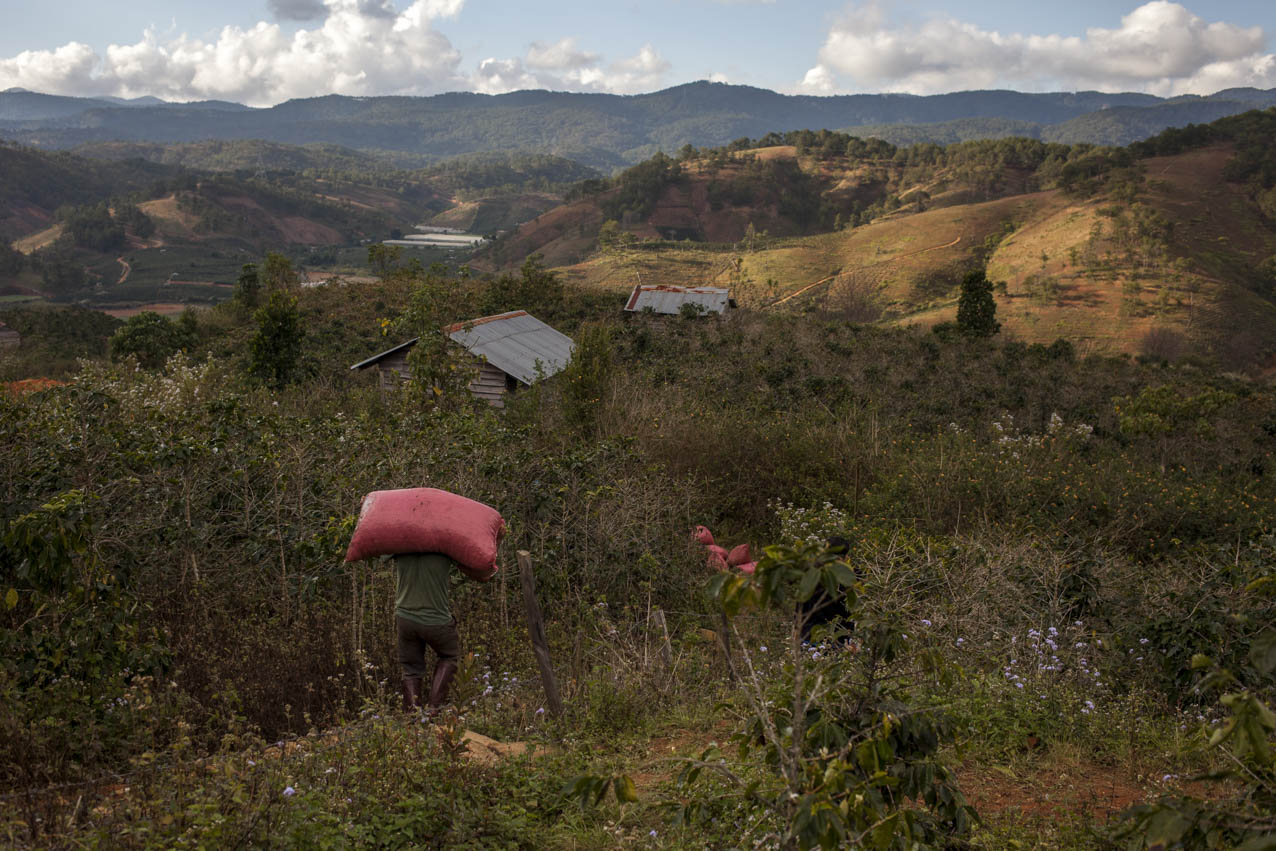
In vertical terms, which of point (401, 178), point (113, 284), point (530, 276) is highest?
point (401, 178)

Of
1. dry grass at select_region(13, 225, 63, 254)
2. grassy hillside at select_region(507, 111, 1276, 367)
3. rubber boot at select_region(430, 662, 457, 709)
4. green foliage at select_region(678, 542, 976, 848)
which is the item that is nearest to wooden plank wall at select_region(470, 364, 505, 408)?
rubber boot at select_region(430, 662, 457, 709)

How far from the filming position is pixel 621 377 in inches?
597

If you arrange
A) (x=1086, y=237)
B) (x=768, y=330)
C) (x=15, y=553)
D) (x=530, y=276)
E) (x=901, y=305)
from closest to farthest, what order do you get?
(x=15, y=553), (x=768, y=330), (x=530, y=276), (x=901, y=305), (x=1086, y=237)

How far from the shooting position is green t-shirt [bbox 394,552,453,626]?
4.99 metres

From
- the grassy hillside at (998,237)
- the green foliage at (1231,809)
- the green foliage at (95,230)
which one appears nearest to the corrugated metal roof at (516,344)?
the green foliage at (1231,809)

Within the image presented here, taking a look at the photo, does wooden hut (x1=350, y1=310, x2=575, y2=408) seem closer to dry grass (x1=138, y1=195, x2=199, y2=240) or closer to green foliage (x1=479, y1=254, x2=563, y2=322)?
green foliage (x1=479, y1=254, x2=563, y2=322)

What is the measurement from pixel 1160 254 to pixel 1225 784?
194 ft

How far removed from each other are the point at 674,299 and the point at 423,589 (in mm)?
23560

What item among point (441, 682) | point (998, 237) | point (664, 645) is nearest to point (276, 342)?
point (441, 682)

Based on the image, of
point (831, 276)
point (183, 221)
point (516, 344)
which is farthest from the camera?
point (183, 221)

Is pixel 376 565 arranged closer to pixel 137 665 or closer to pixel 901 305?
pixel 137 665

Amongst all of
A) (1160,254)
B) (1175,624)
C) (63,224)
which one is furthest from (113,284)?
(1175,624)

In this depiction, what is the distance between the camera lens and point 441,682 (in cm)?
502

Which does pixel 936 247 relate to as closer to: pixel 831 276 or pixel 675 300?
pixel 831 276
